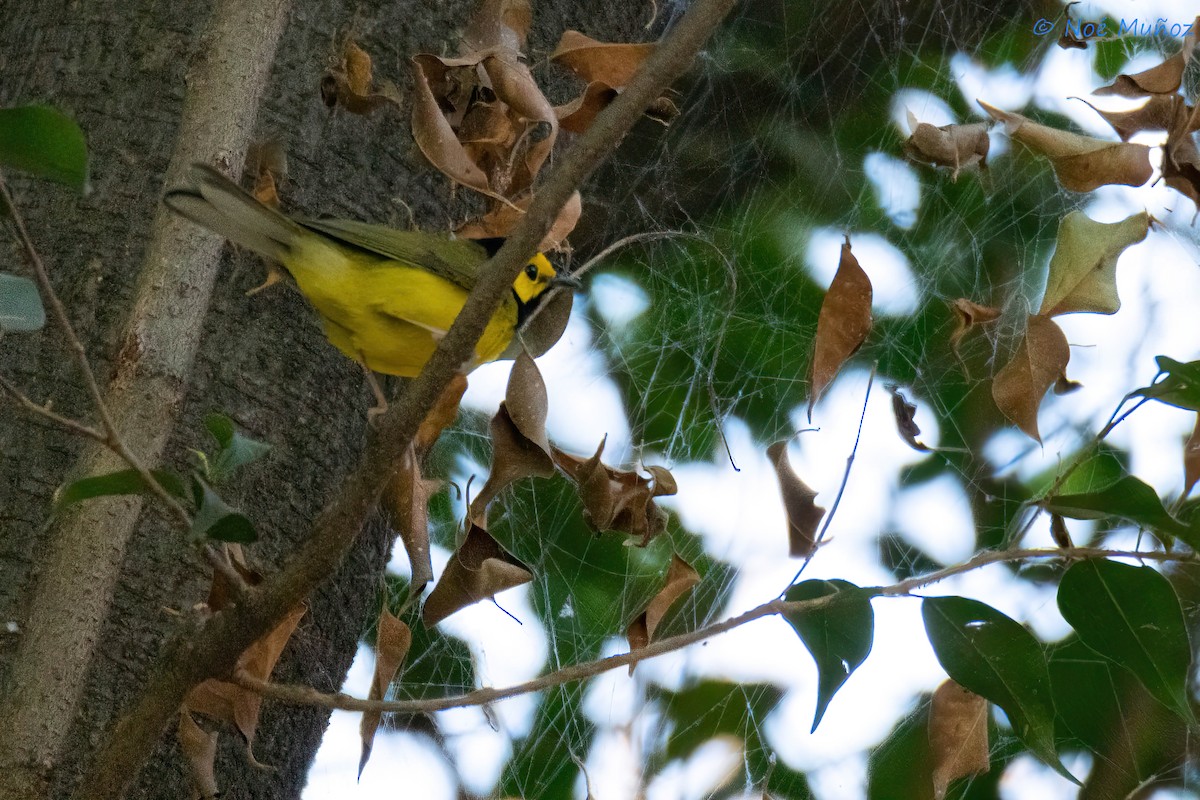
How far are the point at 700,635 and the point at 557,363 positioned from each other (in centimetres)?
196

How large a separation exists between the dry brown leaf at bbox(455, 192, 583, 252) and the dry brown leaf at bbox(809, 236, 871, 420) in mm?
494

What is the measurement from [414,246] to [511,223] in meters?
0.26

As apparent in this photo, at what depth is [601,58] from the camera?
2016 mm

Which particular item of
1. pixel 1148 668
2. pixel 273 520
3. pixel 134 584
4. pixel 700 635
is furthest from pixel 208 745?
pixel 1148 668

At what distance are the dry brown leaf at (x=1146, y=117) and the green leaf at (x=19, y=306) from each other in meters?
1.59

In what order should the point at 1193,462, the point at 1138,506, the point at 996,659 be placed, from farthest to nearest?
the point at 1193,462
the point at 996,659
the point at 1138,506

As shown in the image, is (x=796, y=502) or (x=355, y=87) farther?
(x=355, y=87)

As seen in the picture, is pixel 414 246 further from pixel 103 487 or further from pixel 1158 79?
pixel 1158 79

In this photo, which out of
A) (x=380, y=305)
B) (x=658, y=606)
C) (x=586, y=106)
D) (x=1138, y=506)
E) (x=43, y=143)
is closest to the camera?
(x=43, y=143)

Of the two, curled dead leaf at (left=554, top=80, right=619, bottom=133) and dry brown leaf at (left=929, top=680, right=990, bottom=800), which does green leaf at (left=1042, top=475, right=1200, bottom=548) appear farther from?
curled dead leaf at (left=554, top=80, right=619, bottom=133)

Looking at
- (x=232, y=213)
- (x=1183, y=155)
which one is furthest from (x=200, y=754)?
(x=1183, y=155)

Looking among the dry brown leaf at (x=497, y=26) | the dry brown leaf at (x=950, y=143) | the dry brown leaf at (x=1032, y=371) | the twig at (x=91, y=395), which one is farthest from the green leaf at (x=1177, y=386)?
the dry brown leaf at (x=497, y=26)

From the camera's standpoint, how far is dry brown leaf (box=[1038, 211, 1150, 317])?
1.76 metres

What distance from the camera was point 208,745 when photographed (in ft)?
5.43
